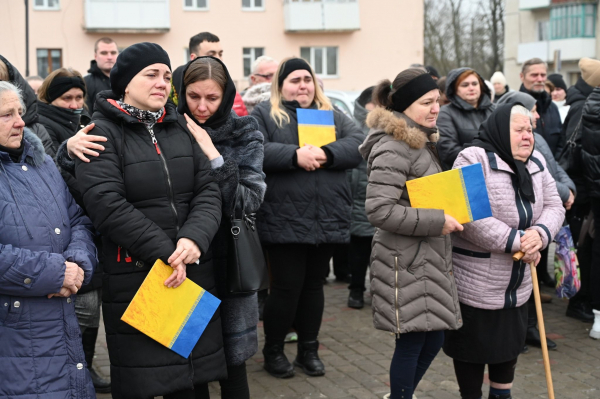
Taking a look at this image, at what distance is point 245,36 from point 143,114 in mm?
31515

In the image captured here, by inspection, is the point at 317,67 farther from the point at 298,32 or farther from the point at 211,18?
the point at 211,18

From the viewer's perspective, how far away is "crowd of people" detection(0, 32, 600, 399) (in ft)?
10.4

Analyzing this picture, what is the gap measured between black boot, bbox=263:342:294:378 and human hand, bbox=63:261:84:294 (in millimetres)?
2105

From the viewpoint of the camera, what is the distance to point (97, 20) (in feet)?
106

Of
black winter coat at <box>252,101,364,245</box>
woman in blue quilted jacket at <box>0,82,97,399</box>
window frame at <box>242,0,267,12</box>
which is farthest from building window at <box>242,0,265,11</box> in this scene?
woman in blue quilted jacket at <box>0,82,97,399</box>

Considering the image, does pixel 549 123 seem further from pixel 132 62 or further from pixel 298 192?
pixel 132 62

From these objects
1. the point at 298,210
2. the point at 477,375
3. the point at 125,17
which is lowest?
the point at 477,375

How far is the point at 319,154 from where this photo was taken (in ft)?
16.0

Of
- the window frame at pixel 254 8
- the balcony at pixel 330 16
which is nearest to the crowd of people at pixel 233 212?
the balcony at pixel 330 16

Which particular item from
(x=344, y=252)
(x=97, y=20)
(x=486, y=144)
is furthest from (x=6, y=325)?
(x=97, y=20)

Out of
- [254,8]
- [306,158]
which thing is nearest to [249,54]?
[254,8]

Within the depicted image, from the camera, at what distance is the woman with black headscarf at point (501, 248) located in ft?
13.3

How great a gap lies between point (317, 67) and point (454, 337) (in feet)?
106

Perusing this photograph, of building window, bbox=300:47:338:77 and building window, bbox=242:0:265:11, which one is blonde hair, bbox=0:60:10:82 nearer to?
building window, bbox=242:0:265:11
